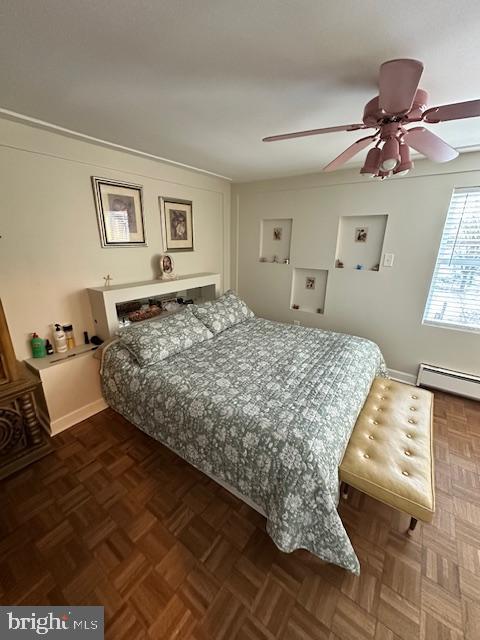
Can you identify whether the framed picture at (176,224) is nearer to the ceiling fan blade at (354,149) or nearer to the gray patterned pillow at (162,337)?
the gray patterned pillow at (162,337)

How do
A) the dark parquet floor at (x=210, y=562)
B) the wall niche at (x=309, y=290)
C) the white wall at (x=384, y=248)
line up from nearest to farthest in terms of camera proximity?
the dark parquet floor at (x=210, y=562) < the white wall at (x=384, y=248) < the wall niche at (x=309, y=290)

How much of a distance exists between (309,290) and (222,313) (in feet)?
4.16

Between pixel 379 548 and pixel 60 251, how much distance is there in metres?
2.89

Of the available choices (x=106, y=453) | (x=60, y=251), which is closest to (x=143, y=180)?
(x=60, y=251)

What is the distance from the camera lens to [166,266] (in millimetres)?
2822

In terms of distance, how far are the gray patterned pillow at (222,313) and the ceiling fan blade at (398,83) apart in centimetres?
198

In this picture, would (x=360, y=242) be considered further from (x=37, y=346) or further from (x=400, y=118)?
(x=37, y=346)

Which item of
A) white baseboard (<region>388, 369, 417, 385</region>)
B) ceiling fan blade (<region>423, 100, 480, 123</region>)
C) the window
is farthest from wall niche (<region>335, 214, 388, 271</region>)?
ceiling fan blade (<region>423, 100, 480, 123</region>)

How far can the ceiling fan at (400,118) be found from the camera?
91cm

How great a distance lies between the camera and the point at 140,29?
936mm

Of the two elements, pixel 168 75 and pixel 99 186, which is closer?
pixel 168 75

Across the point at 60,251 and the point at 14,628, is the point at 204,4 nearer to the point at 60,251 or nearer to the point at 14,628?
the point at 60,251

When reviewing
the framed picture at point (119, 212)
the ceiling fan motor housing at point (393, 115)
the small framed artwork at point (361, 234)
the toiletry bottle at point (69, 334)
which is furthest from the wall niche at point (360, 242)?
the toiletry bottle at point (69, 334)

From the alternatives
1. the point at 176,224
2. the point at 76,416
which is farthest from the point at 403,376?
the point at 76,416
